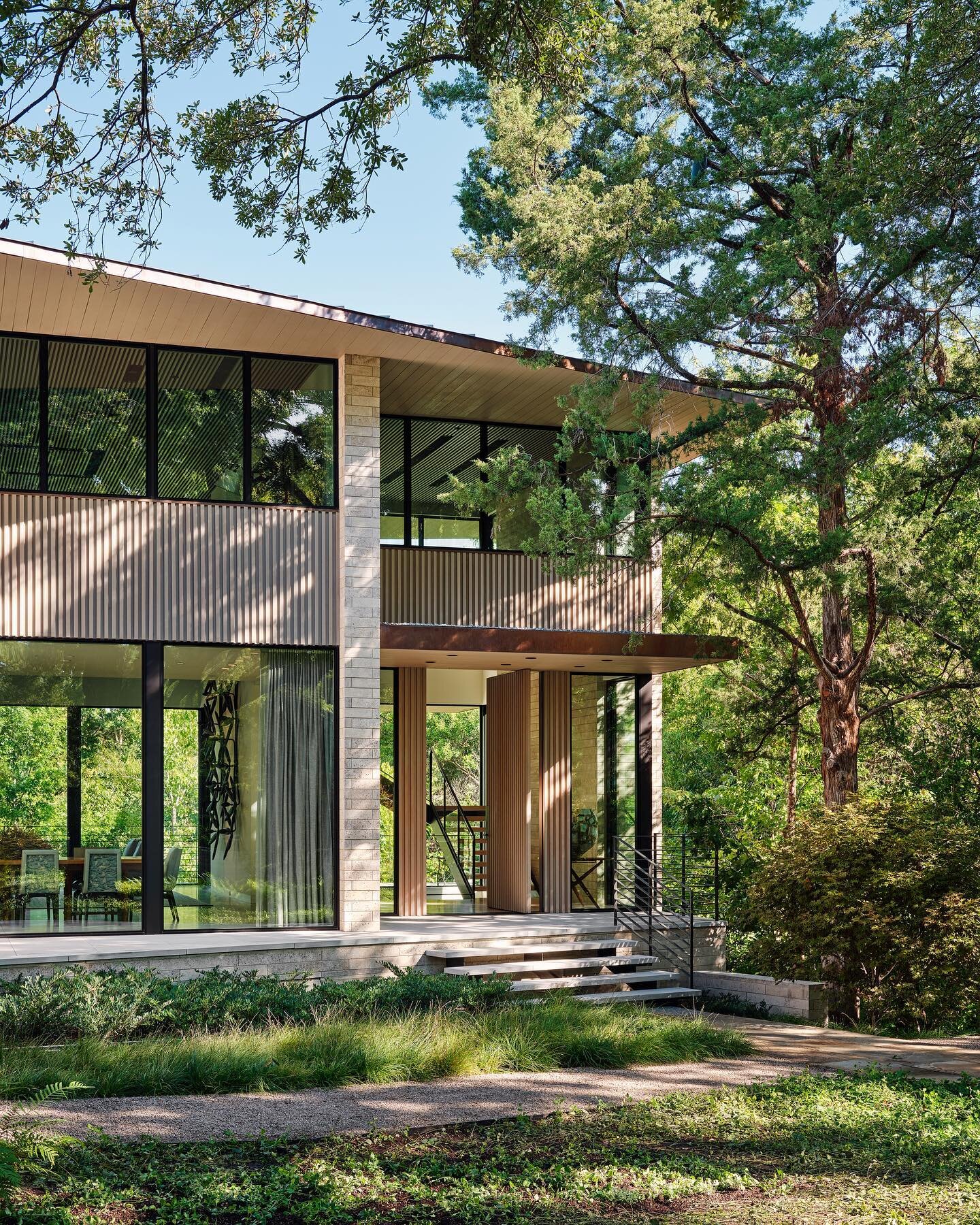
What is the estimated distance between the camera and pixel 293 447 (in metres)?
13.9

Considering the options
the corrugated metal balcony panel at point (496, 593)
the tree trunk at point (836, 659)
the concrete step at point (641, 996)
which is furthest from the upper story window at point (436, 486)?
the concrete step at point (641, 996)

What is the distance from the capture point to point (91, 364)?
13.4 meters

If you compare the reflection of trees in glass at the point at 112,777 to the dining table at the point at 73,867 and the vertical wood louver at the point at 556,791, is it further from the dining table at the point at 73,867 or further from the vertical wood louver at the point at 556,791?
the vertical wood louver at the point at 556,791

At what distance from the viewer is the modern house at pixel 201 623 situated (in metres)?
12.9

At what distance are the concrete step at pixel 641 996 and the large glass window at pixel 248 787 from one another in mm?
3014

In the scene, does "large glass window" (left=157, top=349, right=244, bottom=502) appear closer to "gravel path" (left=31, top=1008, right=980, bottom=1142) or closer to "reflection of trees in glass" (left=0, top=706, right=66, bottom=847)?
→ "reflection of trees in glass" (left=0, top=706, right=66, bottom=847)

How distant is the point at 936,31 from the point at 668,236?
4.85 m

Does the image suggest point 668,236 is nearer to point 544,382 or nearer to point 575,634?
point 544,382

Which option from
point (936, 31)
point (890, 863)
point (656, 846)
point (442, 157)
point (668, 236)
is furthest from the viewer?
point (442, 157)

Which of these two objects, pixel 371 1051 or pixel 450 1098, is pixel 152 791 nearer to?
pixel 371 1051

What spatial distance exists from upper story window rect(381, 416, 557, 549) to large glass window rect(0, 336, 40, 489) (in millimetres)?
4417

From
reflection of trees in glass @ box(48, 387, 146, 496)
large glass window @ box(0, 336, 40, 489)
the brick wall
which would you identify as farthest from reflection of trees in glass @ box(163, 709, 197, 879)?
large glass window @ box(0, 336, 40, 489)

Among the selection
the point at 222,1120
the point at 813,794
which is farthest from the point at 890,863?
the point at 813,794

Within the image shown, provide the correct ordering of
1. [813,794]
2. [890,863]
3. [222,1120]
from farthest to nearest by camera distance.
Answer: [813,794]
[890,863]
[222,1120]
